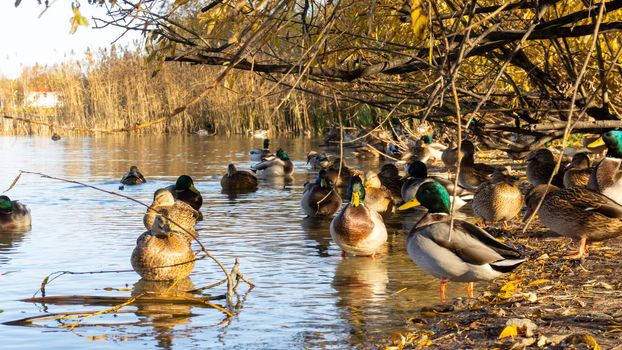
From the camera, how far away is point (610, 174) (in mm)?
8391

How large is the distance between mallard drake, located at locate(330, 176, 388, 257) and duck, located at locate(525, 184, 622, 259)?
60.2 inches

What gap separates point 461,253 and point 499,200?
12.2 ft

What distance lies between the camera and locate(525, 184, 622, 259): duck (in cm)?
701

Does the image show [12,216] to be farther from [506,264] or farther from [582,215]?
[506,264]

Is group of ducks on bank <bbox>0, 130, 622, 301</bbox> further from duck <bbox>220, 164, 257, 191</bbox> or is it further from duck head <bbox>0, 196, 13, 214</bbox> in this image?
duck <bbox>220, 164, 257, 191</bbox>

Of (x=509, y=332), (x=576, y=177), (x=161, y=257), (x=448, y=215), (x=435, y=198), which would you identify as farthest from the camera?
(x=576, y=177)

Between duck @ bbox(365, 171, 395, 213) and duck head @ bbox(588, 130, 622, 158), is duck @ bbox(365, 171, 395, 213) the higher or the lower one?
the lower one

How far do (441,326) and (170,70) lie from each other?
103 feet

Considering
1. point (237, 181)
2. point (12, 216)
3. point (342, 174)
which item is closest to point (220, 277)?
point (12, 216)

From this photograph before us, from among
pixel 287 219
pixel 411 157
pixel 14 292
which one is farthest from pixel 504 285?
pixel 411 157

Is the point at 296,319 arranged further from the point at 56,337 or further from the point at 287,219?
the point at 287,219

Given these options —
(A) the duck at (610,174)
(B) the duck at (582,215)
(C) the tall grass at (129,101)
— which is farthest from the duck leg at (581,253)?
(C) the tall grass at (129,101)

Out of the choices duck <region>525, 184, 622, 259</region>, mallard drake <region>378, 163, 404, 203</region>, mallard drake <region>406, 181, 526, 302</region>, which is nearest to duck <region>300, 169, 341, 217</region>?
mallard drake <region>378, 163, 404, 203</region>

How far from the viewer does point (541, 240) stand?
8.47 metres
